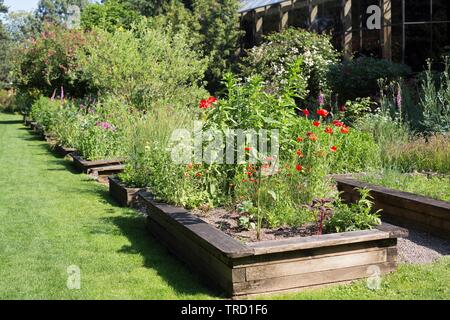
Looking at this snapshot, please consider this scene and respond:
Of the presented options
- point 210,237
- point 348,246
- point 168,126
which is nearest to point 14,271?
point 210,237

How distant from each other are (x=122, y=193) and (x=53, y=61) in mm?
14234

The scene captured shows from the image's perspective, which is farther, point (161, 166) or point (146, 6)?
point (146, 6)

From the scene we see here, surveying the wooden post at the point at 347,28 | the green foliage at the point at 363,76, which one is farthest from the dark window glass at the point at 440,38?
the wooden post at the point at 347,28

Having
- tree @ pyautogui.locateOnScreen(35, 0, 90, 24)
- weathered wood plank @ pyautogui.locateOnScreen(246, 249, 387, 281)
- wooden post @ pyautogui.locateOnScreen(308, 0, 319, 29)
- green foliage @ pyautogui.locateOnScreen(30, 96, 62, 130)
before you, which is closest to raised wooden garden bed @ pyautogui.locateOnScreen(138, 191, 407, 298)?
weathered wood plank @ pyautogui.locateOnScreen(246, 249, 387, 281)

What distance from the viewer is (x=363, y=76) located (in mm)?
16156

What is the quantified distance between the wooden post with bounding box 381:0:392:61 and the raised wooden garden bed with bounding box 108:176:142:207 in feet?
40.7

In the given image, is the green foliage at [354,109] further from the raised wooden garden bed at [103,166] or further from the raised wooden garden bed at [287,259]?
the raised wooden garden bed at [287,259]

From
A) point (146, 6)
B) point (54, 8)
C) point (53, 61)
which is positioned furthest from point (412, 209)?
point (54, 8)

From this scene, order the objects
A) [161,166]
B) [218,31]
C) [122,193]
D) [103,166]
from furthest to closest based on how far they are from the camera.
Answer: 1. [218,31]
2. [103,166]
3. [122,193]
4. [161,166]

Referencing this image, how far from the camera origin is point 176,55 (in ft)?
46.5

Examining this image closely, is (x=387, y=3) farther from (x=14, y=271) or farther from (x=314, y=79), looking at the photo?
(x=14, y=271)

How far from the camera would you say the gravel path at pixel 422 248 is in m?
5.30

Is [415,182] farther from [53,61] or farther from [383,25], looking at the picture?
[53,61]

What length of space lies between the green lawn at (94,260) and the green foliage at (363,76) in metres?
9.45
